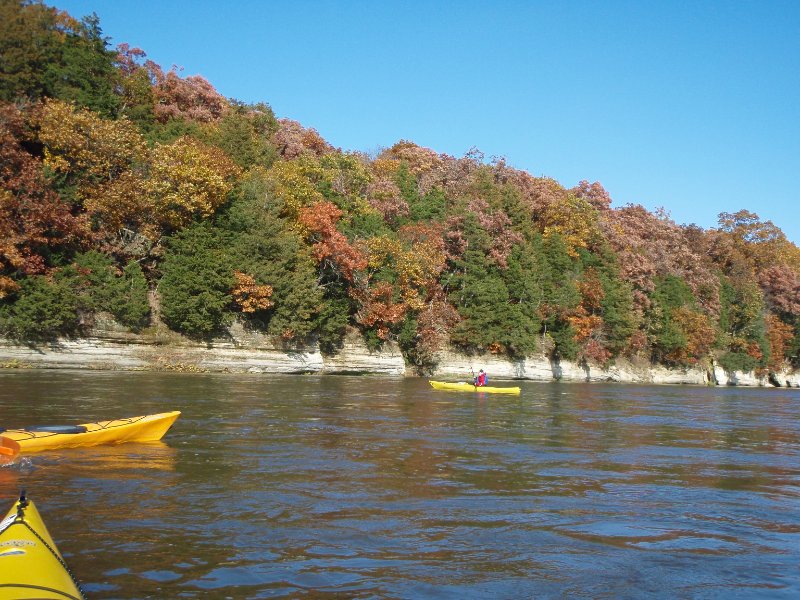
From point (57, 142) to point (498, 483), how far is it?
101ft

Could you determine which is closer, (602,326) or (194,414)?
(194,414)

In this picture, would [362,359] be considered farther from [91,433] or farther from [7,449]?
[7,449]

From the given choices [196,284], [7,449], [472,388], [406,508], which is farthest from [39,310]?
[406,508]

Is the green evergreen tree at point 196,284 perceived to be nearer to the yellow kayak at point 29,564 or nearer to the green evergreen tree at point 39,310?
the green evergreen tree at point 39,310

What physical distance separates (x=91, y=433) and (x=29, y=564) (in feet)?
24.6

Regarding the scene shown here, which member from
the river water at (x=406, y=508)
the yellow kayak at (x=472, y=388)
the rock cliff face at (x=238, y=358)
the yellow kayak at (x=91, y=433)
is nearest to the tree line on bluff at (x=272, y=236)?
the rock cliff face at (x=238, y=358)

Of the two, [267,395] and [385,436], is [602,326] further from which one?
[385,436]

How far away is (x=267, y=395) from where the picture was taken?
24.1 m

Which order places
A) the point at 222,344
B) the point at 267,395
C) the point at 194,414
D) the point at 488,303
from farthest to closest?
the point at 488,303 < the point at 222,344 < the point at 267,395 < the point at 194,414

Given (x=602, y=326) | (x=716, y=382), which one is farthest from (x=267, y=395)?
(x=716, y=382)

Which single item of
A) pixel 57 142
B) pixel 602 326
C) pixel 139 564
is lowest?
pixel 139 564

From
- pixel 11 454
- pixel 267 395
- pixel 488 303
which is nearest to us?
pixel 11 454

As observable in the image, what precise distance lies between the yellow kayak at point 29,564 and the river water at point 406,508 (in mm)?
629

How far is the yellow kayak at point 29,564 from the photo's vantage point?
4816 mm
